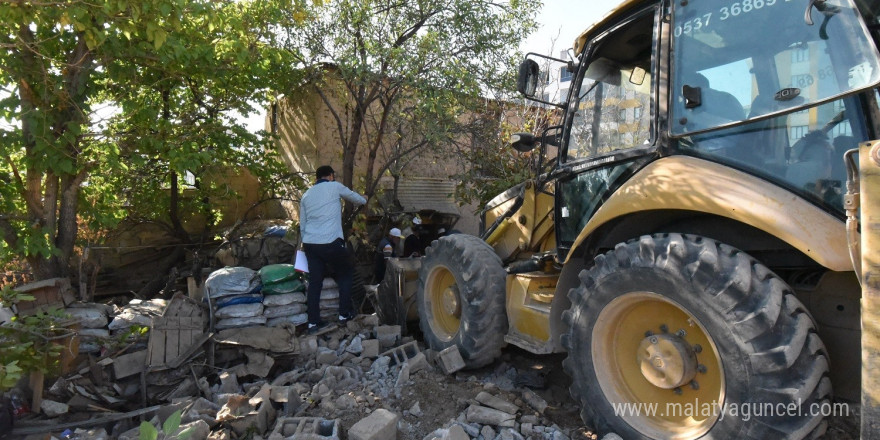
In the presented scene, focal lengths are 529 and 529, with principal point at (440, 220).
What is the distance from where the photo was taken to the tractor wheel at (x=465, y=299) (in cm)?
423

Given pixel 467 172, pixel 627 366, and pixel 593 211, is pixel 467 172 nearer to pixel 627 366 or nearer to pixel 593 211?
pixel 593 211

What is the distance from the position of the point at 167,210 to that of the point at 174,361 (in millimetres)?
4327

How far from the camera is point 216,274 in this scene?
5.67 meters

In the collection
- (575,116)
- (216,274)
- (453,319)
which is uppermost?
(575,116)

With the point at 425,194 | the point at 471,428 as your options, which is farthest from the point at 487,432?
the point at 425,194

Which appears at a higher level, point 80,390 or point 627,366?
point 627,366

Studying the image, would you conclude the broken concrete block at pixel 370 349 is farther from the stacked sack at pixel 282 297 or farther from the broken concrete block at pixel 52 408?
the broken concrete block at pixel 52 408

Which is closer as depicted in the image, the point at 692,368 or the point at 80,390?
the point at 692,368

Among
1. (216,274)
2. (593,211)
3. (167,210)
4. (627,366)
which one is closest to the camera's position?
(627,366)

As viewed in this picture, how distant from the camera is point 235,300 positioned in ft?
17.9

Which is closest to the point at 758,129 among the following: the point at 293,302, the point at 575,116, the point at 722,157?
the point at 722,157

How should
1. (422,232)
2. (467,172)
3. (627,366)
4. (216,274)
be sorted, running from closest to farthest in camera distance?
(627,366) < (216,274) < (467,172) < (422,232)

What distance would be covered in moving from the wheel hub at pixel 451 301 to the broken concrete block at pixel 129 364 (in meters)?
2.69

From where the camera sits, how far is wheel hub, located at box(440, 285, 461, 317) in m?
4.66
